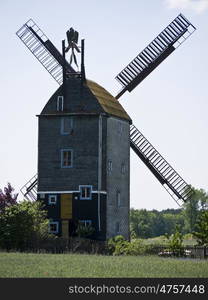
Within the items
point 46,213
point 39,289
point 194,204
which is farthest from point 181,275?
point 194,204

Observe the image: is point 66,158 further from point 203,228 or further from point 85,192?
point 203,228

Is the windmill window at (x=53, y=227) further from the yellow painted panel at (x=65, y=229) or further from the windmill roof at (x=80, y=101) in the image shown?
the windmill roof at (x=80, y=101)

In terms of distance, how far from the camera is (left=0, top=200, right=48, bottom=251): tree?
66.4 m

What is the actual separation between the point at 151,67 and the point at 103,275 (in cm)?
4291

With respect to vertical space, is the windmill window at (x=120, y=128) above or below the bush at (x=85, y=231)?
above

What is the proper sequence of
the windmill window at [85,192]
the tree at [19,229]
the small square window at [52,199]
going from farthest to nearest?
the small square window at [52,199]
the windmill window at [85,192]
the tree at [19,229]

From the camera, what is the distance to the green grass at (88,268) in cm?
4078

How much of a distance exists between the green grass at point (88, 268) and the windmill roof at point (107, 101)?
Answer: 2487 centimetres

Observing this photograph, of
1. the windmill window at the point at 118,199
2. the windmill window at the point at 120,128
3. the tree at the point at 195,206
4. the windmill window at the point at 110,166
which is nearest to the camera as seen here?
the windmill window at the point at 110,166

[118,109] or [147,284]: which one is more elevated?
[118,109]

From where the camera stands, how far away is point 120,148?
3061 inches

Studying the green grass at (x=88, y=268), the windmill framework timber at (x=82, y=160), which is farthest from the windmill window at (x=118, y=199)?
the green grass at (x=88, y=268)

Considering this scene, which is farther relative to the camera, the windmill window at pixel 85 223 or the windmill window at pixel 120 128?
the windmill window at pixel 120 128

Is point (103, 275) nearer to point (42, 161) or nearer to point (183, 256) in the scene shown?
point (183, 256)
